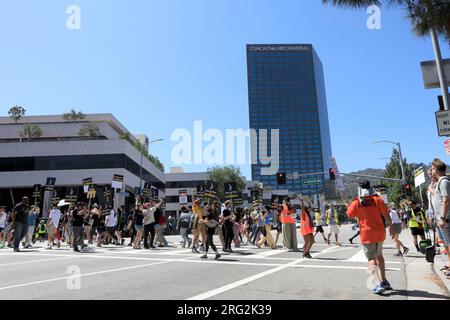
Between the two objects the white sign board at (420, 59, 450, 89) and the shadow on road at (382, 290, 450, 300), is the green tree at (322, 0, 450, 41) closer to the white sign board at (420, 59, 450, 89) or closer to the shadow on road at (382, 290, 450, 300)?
the white sign board at (420, 59, 450, 89)

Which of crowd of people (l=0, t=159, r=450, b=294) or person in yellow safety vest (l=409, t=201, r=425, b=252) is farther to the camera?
person in yellow safety vest (l=409, t=201, r=425, b=252)

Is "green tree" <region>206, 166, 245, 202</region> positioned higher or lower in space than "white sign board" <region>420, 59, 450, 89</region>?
higher

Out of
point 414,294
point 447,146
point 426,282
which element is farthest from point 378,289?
point 447,146

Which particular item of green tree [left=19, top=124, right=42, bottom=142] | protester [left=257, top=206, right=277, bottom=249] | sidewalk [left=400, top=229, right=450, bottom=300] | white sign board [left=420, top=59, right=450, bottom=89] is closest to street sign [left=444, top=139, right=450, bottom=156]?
white sign board [left=420, top=59, right=450, bottom=89]

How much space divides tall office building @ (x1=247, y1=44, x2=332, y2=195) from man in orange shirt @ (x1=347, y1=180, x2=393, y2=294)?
17411 centimetres

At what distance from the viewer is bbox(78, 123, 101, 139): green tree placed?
48062mm

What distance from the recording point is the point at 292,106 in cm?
18450

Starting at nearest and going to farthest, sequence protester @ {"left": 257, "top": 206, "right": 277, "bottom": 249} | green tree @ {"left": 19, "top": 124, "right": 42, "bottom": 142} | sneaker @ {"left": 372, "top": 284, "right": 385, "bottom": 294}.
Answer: sneaker @ {"left": 372, "top": 284, "right": 385, "bottom": 294} → protester @ {"left": 257, "top": 206, "right": 277, "bottom": 249} → green tree @ {"left": 19, "top": 124, "right": 42, "bottom": 142}

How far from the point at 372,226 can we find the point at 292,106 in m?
184
